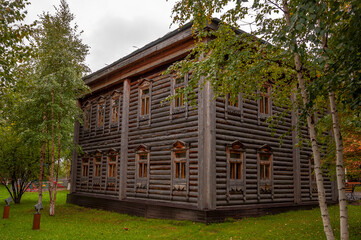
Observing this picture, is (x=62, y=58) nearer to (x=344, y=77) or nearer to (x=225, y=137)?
(x=225, y=137)

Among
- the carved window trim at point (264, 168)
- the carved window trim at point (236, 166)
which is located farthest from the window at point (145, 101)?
the carved window trim at point (264, 168)

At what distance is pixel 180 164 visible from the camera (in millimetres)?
14414

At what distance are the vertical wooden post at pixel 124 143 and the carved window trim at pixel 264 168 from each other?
747 centimetres

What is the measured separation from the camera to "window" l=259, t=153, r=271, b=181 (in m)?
15.3

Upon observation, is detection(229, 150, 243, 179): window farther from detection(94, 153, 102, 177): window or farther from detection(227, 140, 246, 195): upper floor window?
detection(94, 153, 102, 177): window

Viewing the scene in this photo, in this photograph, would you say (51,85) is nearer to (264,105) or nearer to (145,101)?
(145,101)

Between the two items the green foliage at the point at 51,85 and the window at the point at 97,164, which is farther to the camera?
the window at the point at 97,164

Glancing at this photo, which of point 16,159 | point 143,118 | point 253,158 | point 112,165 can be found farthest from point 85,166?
point 253,158

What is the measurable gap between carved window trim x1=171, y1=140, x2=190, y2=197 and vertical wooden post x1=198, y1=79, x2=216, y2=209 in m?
0.99

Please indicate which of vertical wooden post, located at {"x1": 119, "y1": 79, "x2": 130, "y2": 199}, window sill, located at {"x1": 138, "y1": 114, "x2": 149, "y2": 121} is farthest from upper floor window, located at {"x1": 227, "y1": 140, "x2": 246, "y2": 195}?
vertical wooden post, located at {"x1": 119, "y1": 79, "x2": 130, "y2": 199}

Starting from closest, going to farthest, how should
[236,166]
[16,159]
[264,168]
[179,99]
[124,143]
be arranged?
[236,166], [179,99], [264,168], [124,143], [16,159]

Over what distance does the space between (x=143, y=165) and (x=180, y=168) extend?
313cm

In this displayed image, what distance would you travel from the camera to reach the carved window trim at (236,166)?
535 inches

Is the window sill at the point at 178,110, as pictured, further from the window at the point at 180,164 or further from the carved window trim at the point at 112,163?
the carved window trim at the point at 112,163
